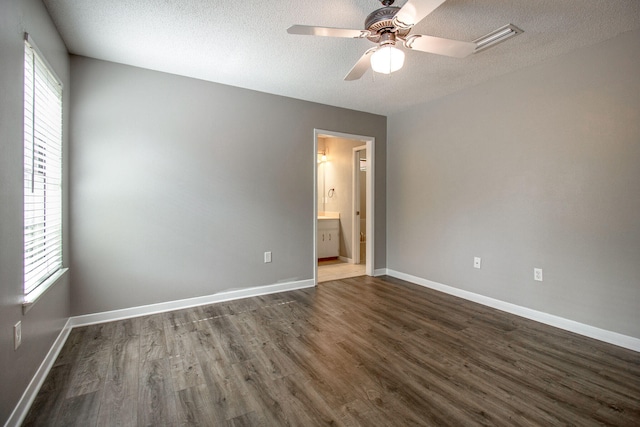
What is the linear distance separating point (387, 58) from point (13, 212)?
2.26 meters

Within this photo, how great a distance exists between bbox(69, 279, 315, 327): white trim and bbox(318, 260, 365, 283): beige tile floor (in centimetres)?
57

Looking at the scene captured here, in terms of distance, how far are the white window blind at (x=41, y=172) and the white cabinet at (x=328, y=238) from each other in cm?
385

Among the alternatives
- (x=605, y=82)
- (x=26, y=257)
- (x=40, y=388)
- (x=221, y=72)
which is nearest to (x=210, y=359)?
(x=40, y=388)

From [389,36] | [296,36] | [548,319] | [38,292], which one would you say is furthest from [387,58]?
[548,319]

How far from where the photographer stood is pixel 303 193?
12.9ft

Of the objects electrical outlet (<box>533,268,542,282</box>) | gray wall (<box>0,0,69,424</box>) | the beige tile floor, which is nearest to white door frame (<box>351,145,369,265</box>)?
the beige tile floor

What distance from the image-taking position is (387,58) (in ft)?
6.22

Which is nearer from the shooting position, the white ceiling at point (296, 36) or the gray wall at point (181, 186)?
the white ceiling at point (296, 36)

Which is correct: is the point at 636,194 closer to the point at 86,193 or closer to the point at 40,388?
the point at 40,388

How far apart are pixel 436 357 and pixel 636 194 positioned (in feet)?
6.50

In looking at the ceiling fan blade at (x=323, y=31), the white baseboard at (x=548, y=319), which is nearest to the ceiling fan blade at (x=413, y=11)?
the ceiling fan blade at (x=323, y=31)

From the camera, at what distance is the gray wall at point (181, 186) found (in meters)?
2.77

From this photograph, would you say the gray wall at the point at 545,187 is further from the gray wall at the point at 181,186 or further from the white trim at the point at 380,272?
the gray wall at the point at 181,186

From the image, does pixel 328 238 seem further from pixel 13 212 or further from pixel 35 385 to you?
pixel 13 212
